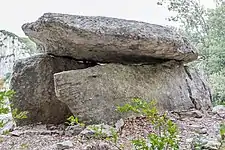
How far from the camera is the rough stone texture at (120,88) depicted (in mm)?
3316

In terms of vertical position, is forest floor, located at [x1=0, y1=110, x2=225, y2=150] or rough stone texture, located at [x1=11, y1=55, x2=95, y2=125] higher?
rough stone texture, located at [x1=11, y1=55, x2=95, y2=125]

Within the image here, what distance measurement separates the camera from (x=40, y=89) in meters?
3.97

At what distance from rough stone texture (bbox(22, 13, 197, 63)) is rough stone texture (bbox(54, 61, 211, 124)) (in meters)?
0.19

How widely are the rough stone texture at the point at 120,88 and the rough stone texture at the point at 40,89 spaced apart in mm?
618

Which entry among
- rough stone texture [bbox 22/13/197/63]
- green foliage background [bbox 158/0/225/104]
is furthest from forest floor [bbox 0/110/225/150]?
green foliage background [bbox 158/0/225/104]

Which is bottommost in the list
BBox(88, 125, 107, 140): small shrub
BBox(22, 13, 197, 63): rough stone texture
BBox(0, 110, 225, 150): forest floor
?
BBox(0, 110, 225, 150): forest floor

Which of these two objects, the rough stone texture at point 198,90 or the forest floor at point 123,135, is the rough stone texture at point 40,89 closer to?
the forest floor at point 123,135

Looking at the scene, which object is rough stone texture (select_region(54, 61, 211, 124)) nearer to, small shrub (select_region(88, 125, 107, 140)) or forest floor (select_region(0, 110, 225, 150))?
forest floor (select_region(0, 110, 225, 150))

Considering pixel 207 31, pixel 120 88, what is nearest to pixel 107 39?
pixel 120 88

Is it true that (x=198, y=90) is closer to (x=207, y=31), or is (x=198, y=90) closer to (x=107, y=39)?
(x=107, y=39)

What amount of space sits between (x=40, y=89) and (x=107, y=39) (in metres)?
1.18

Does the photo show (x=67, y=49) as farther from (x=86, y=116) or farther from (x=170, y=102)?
(x=170, y=102)

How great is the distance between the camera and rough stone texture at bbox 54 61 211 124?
3.32 metres

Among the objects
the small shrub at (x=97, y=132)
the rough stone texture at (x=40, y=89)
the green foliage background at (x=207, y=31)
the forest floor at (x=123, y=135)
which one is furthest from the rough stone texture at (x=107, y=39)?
the green foliage background at (x=207, y=31)
